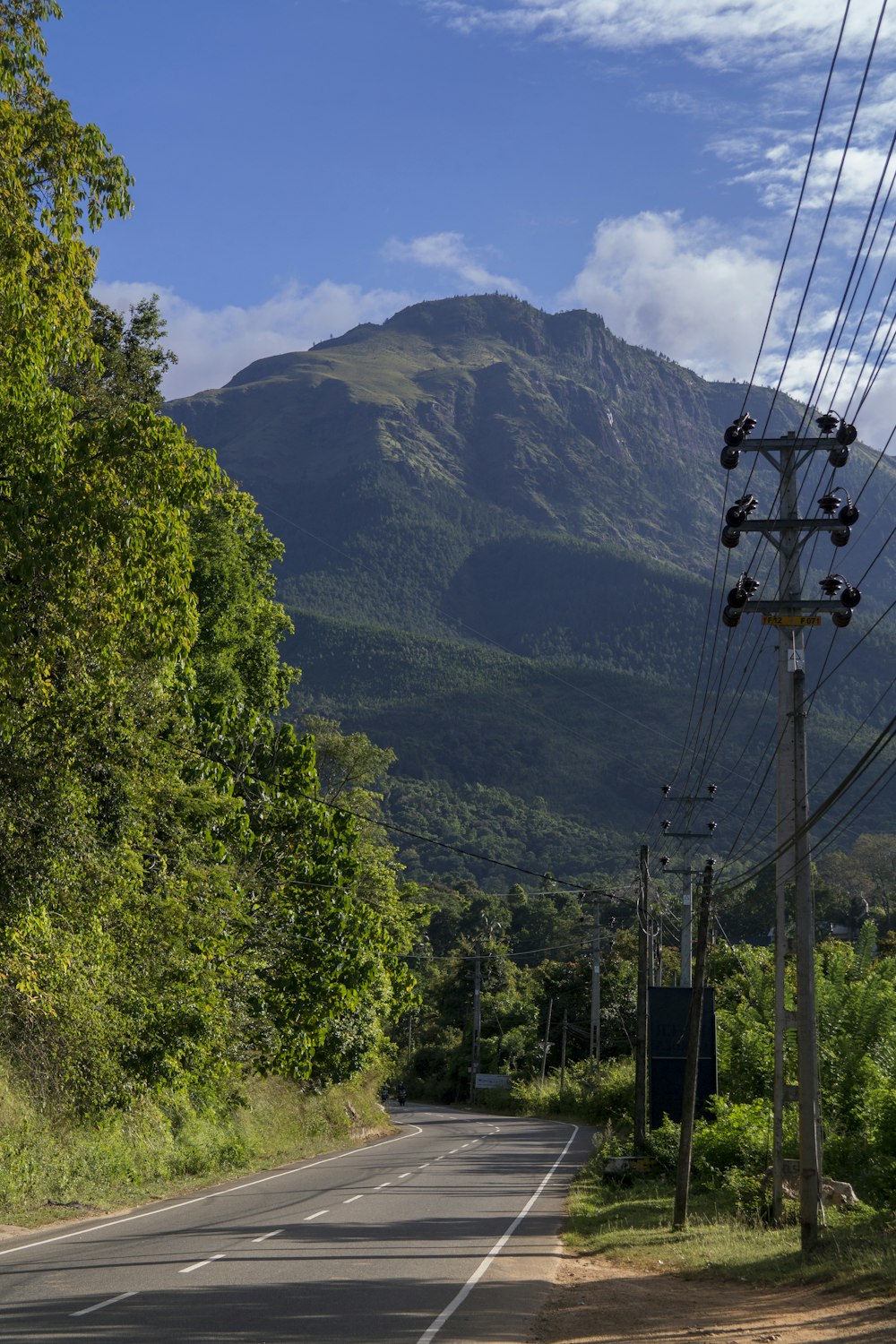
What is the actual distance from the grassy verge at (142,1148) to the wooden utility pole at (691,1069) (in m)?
9.09

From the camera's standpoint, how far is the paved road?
11.4 m

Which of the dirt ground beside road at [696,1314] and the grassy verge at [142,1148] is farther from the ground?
the dirt ground beside road at [696,1314]

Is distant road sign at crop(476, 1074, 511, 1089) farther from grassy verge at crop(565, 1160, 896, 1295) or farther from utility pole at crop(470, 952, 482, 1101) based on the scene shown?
grassy verge at crop(565, 1160, 896, 1295)

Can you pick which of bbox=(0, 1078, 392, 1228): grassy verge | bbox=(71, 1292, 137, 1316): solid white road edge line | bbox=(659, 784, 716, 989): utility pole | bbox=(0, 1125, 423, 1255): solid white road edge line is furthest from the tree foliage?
bbox=(659, 784, 716, 989): utility pole

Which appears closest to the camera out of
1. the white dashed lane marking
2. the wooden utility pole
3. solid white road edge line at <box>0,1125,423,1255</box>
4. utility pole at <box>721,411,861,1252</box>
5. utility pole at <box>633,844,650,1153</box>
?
the white dashed lane marking

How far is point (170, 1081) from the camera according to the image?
25625 millimetres

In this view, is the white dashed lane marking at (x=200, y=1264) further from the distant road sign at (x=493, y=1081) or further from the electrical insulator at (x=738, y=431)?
the distant road sign at (x=493, y=1081)

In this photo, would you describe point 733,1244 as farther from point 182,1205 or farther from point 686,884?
point 686,884

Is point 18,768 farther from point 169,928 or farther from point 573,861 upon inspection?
point 573,861

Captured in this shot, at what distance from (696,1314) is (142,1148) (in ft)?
51.4

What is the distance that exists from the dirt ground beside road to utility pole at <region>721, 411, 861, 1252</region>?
277 cm

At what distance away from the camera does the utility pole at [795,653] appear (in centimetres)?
1769

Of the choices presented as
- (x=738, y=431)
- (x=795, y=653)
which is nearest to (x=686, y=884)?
(x=795, y=653)

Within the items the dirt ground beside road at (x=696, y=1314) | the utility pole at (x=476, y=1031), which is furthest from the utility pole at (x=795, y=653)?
the utility pole at (x=476, y=1031)
